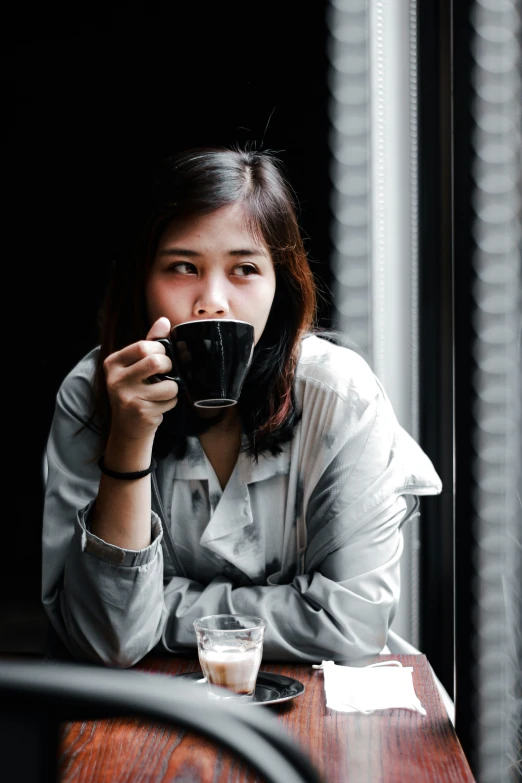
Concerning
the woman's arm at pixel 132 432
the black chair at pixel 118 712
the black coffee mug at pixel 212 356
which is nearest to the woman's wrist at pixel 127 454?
the woman's arm at pixel 132 432

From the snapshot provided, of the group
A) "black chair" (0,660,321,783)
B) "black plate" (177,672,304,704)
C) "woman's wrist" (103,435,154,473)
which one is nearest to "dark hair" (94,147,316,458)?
"woman's wrist" (103,435,154,473)

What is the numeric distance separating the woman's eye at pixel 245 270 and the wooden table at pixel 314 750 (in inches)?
19.5

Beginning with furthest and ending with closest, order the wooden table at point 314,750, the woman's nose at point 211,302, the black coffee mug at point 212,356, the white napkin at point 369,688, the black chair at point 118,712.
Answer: the woman's nose at point 211,302 → the black coffee mug at point 212,356 → the white napkin at point 369,688 → the wooden table at point 314,750 → the black chair at point 118,712

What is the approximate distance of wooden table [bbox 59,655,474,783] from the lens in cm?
48

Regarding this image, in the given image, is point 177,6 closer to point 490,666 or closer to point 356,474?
A: point 356,474

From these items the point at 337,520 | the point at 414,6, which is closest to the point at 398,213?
the point at 414,6

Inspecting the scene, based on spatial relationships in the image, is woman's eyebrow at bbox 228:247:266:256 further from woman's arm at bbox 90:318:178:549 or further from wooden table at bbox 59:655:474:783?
wooden table at bbox 59:655:474:783

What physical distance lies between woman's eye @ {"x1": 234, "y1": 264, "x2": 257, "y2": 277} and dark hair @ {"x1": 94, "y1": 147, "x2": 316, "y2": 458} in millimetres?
46

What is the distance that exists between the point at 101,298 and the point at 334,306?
1.06ft

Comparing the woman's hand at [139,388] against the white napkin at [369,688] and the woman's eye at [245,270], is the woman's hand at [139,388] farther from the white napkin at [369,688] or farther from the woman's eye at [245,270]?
the white napkin at [369,688]

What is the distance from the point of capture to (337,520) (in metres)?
0.87

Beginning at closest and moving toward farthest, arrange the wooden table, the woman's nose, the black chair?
1. the black chair
2. the wooden table
3. the woman's nose

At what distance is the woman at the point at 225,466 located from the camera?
0.77 m

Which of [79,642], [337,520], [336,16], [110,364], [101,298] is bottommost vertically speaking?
[79,642]
